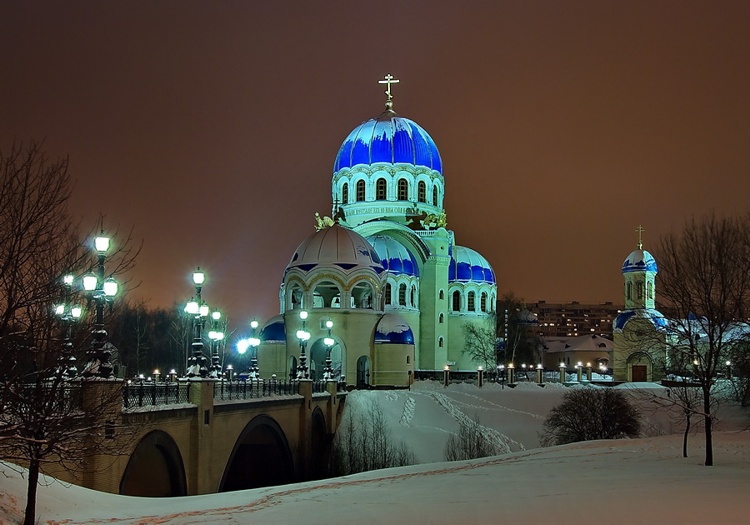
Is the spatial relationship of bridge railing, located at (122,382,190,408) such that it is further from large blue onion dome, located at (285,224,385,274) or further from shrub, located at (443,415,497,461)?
large blue onion dome, located at (285,224,385,274)

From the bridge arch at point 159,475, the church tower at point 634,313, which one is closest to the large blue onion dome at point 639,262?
the church tower at point 634,313

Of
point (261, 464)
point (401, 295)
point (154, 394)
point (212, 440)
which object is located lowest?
point (261, 464)

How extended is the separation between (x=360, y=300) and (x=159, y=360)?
3361 cm

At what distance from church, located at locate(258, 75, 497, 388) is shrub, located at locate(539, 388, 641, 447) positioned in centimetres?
1501

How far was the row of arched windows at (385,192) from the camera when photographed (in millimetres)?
67875

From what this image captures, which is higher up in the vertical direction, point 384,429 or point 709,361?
point 709,361

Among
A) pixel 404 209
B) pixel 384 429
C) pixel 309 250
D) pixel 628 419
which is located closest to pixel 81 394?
pixel 384 429

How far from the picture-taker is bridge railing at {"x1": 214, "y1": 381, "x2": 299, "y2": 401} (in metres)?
28.4

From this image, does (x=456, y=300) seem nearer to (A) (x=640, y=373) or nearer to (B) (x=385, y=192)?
(B) (x=385, y=192)

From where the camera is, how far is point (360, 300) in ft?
192

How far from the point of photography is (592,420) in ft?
135

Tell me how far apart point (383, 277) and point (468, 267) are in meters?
16.8

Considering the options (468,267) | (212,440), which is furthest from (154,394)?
(468,267)

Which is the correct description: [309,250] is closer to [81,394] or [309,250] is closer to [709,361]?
[709,361]
